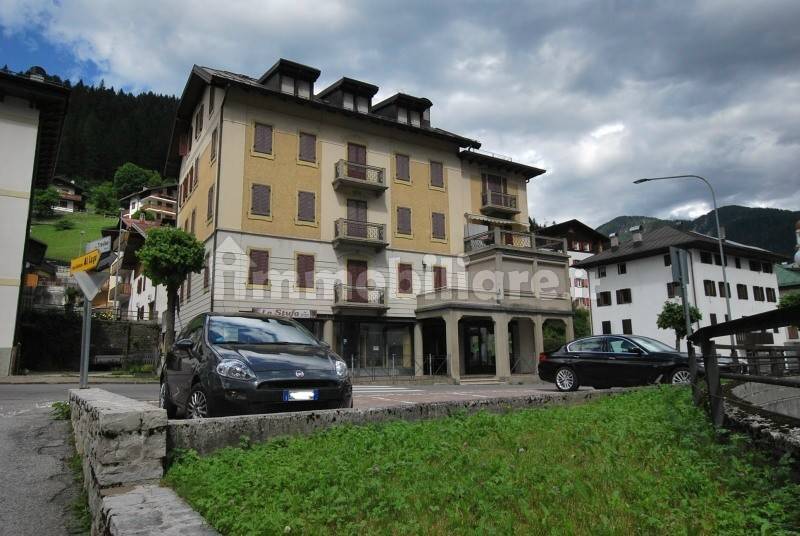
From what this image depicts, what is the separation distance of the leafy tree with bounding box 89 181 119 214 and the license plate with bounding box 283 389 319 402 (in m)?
113

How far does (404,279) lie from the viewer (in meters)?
29.9

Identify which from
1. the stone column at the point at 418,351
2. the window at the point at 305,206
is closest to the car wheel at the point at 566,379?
the stone column at the point at 418,351

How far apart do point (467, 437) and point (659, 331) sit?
1749 inches

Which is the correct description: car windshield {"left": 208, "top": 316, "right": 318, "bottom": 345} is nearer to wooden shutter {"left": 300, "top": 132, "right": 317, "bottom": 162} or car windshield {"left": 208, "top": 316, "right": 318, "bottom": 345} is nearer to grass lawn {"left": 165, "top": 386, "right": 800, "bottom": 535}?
grass lawn {"left": 165, "top": 386, "right": 800, "bottom": 535}

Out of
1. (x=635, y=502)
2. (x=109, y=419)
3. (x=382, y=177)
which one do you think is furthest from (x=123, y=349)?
(x=635, y=502)

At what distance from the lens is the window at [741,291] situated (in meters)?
46.2

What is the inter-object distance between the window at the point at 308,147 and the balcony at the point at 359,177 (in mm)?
1363

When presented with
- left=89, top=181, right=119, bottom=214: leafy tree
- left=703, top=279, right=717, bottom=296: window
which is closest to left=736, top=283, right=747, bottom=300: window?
left=703, top=279, right=717, bottom=296: window

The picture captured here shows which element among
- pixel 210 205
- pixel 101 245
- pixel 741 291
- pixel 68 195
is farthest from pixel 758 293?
pixel 68 195

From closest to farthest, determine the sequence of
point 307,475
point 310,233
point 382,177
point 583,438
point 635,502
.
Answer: point 635,502, point 307,475, point 583,438, point 310,233, point 382,177

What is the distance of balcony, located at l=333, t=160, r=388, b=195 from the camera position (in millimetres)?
28125

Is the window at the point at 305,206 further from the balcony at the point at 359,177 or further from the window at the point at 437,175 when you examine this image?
the window at the point at 437,175

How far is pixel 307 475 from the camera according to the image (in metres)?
3.74

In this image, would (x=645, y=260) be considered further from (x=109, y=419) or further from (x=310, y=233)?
(x=109, y=419)
